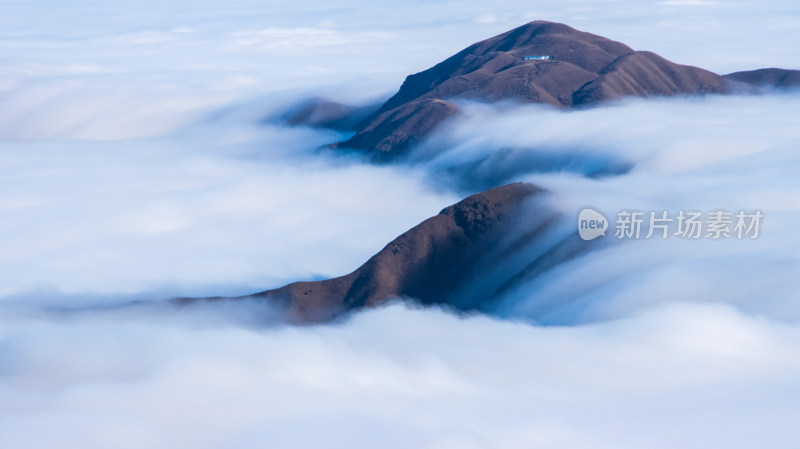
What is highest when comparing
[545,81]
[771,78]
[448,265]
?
[771,78]

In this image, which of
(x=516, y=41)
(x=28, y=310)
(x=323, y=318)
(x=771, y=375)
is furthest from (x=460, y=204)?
(x=516, y=41)

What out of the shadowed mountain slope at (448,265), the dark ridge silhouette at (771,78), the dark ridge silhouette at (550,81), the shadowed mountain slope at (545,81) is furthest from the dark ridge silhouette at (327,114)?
the shadowed mountain slope at (448,265)

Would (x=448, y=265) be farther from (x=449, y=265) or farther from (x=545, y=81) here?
(x=545, y=81)

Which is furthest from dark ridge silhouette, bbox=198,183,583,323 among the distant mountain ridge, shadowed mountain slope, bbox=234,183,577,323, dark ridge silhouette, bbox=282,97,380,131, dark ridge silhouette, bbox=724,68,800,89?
dark ridge silhouette, bbox=282,97,380,131

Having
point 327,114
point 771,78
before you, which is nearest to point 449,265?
point 771,78

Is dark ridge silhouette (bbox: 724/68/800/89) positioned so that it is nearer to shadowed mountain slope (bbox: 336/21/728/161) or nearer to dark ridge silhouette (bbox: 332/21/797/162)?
dark ridge silhouette (bbox: 332/21/797/162)

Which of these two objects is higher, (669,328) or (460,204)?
(460,204)

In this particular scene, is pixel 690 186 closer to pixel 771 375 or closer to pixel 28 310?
pixel 771 375

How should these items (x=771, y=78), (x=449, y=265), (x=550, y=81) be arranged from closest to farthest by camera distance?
(x=449, y=265)
(x=550, y=81)
(x=771, y=78)
